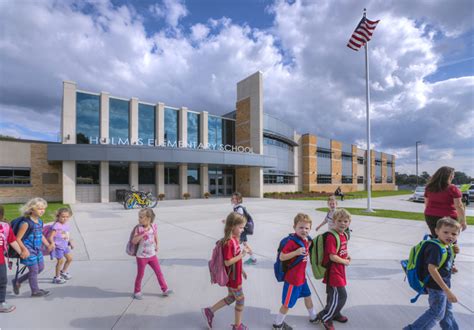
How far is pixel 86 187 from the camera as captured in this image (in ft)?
67.5

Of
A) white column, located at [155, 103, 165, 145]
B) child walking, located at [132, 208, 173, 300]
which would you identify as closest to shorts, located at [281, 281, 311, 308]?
child walking, located at [132, 208, 173, 300]

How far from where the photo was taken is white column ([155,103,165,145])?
2377 cm

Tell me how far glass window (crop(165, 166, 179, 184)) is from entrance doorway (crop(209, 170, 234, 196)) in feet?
12.5

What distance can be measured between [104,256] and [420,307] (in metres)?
5.98

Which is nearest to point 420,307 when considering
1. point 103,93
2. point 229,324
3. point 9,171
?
point 229,324

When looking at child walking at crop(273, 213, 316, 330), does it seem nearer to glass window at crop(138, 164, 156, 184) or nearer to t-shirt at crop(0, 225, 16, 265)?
t-shirt at crop(0, 225, 16, 265)

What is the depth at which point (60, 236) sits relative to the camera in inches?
161

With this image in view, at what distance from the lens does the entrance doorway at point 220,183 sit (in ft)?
88.6

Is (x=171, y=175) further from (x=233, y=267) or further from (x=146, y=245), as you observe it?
(x=233, y=267)

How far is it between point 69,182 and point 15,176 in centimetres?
448

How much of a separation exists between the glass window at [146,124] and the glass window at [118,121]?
45.1 inches

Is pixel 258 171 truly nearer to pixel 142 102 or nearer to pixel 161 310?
pixel 142 102

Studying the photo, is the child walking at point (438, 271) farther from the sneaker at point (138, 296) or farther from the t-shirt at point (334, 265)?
the sneaker at point (138, 296)

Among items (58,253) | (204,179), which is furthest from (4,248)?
(204,179)
